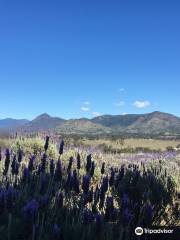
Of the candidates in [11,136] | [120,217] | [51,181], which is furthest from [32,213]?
[11,136]

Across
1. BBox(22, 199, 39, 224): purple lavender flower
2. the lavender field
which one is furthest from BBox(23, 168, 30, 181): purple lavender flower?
BBox(22, 199, 39, 224): purple lavender flower

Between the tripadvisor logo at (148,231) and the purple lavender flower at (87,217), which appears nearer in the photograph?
the purple lavender flower at (87,217)

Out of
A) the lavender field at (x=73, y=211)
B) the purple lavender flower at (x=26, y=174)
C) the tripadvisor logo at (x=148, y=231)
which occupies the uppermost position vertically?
the purple lavender flower at (x=26, y=174)

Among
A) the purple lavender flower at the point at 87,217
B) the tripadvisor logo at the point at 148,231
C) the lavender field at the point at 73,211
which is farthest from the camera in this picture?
the tripadvisor logo at the point at 148,231

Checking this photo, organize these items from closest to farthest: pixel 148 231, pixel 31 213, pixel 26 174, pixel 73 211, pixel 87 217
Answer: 1. pixel 31 213
2. pixel 87 217
3. pixel 148 231
4. pixel 73 211
5. pixel 26 174

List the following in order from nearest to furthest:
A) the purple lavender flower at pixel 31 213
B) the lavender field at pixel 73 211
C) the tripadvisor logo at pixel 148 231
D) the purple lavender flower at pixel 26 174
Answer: the purple lavender flower at pixel 31 213 → the lavender field at pixel 73 211 → the tripadvisor logo at pixel 148 231 → the purple lavender flower at pixel 26 174

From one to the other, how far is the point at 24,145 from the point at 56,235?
1092 centimetres

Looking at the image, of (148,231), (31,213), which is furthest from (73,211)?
(31,213)

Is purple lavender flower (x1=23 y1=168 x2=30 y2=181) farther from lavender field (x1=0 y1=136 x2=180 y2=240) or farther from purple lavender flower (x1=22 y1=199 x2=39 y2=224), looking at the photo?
purple lavender flower (x1=22 y1=199 x2=39 y2=224)

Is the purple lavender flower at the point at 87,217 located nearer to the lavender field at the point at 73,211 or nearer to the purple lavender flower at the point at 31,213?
the lavender field at the point at 73,211

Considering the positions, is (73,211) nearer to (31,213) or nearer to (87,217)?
(87,217)

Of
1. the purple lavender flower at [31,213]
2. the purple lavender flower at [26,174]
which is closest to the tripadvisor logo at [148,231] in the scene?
the purple lavender flower at [31,213]

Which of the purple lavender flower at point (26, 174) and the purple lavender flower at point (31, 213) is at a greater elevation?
the purple lavender flower at point (26, 174)

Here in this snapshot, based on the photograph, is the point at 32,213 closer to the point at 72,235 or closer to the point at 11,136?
the point at 72,235
